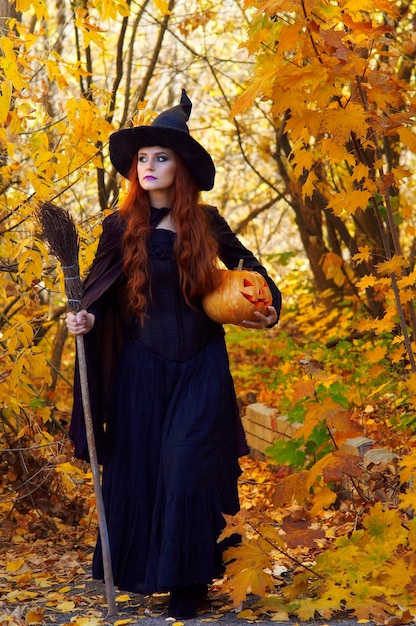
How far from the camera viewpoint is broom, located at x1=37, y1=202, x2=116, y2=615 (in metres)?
4.18

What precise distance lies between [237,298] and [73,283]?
27.8 inches

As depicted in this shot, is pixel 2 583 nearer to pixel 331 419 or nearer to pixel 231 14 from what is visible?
pixel 331 419

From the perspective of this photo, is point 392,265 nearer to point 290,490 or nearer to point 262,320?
point 262,320

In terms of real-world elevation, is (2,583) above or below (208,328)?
below

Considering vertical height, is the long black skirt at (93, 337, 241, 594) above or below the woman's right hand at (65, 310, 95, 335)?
below

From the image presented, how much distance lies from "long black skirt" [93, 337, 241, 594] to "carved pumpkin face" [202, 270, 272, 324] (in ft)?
→ 0.76

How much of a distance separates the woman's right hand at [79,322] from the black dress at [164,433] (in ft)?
0.38

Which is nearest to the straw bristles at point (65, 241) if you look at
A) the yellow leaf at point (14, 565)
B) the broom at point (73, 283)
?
the broom at point (73, 283)

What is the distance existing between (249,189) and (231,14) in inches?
100

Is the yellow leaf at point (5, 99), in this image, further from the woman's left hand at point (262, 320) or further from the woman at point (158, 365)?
the woman's left hand at point (262, 320)

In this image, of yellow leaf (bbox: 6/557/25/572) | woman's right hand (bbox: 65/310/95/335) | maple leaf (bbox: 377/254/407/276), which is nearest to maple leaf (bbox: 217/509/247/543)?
woman's right hand (bbox: 65/310/95/335)

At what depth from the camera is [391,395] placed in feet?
22.7

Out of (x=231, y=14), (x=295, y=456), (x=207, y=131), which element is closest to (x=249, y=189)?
(x=207, y=131)

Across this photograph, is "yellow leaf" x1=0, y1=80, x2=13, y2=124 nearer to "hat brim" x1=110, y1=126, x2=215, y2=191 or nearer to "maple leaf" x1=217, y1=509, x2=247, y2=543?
"hat brim" x1=110, y1=126, x2=215, y2=191
